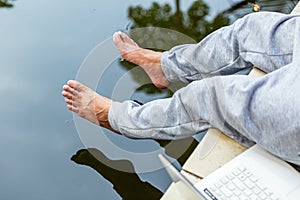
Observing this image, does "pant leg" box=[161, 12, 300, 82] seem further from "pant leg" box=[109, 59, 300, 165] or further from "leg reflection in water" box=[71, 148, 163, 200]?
"leg reflection in water" box=[71, 148, 163, 200]

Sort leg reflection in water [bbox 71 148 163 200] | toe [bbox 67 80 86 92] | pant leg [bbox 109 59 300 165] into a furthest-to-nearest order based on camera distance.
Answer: toe [bbox 67 80 86 92] < leg reflection in water [bbox 71 148 163 200] < pant leg [bbox 109 59 300 165]

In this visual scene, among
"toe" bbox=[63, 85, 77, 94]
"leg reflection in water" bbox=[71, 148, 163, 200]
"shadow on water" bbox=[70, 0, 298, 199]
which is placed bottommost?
"leg reflection in water" bbox=[71, 148, 163, 200]

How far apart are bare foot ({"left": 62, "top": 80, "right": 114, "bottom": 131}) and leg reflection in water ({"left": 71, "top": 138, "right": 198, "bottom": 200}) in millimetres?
109

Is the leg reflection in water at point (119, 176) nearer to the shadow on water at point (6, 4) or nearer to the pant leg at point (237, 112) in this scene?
A: the pant leg at point (237, 112)

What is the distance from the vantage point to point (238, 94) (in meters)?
1.13

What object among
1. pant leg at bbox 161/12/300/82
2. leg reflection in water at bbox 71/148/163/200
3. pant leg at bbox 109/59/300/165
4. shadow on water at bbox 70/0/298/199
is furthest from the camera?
shadow on water at bbox 70/0/298/199

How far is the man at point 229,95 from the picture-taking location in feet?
3.46

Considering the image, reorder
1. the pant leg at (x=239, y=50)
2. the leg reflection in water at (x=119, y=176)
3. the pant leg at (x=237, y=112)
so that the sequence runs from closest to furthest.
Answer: the pant leg at (x=237, y=112) → the pant leg at (x=239, y=50) → the leg reflection in water at (x=119, y=176)

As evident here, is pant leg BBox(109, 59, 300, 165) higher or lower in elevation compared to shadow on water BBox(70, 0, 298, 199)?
lower

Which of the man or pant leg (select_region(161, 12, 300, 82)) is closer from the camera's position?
the man

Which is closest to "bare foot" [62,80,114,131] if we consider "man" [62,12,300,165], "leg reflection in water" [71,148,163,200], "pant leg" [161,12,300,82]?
"man" [62,12,300,165]

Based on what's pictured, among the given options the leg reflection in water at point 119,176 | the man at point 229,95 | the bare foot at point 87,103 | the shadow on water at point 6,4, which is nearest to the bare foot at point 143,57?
the man at point 229,95

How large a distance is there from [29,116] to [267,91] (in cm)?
88

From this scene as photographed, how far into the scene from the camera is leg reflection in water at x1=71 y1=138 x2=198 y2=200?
1431mm
